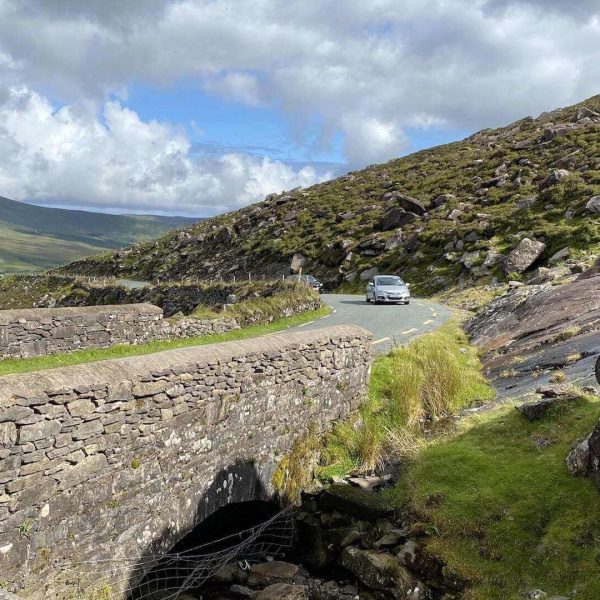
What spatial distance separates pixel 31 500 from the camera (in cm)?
664

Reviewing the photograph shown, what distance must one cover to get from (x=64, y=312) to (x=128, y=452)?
10.7m

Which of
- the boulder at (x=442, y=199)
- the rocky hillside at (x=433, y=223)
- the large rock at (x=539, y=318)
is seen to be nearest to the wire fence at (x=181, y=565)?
the large rock at (x=539, y=318)

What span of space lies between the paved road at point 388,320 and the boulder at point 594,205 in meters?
17.5

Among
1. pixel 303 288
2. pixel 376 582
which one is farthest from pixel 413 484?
pixel 303 288

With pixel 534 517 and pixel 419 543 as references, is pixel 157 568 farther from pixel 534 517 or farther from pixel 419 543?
pixel 534 517

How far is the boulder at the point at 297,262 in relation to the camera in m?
55.7

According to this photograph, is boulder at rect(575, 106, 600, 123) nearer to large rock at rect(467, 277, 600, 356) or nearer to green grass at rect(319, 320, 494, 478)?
large rock at rect(467, 277, 600, 356)

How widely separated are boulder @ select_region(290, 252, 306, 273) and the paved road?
23.2 m

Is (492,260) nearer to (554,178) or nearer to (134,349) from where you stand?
(554,178)

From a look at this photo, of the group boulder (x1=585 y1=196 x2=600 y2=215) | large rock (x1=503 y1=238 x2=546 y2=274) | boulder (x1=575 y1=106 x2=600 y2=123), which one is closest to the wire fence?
large rock (x1=503 y1=238 x2=546 y2=274)

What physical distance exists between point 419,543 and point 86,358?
11.4 meters

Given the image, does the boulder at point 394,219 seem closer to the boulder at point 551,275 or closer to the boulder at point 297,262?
the boulder at point 297,262

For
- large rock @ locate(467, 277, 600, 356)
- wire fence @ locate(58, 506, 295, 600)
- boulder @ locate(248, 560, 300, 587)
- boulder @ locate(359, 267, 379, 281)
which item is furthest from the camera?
boulder @ locate(359, 267, 379, 281)

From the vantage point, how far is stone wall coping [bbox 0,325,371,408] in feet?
21.3
